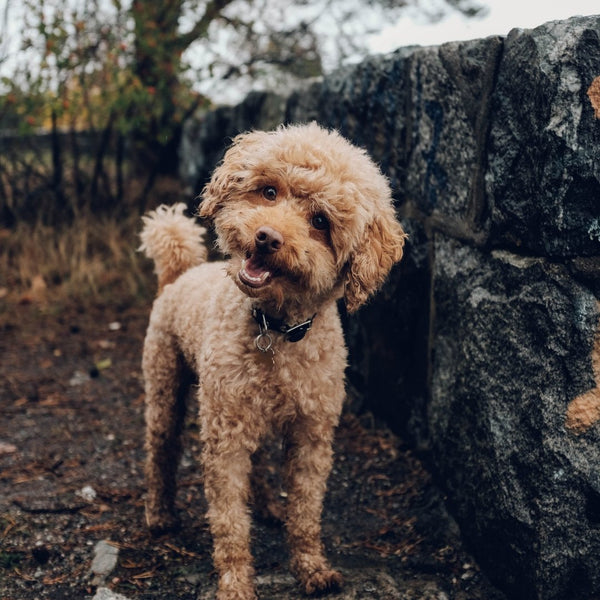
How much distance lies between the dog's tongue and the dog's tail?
957 mm

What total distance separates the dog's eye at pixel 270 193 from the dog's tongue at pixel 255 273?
22 cm

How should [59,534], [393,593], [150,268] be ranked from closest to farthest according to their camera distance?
[393,593] < [59,534] < [150,268]

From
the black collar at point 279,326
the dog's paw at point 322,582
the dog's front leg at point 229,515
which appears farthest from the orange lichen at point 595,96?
the dog's paw at point 322,582

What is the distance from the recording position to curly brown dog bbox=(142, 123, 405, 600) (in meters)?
2.12

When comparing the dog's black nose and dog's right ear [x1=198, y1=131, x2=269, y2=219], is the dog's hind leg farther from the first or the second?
the dog's black nose

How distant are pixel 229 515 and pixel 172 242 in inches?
49.0

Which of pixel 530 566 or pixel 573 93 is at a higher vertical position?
pixel 573 93

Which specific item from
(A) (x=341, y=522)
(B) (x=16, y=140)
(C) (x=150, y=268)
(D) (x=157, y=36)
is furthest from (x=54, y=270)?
(A) (x=341, y=522)

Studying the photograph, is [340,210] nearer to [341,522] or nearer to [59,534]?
[341,522]

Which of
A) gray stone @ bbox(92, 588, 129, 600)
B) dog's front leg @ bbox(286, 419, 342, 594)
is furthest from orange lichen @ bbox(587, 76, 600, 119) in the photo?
gray stone @ bbox(92, 588, 129, 600)

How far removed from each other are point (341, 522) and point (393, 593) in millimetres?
582

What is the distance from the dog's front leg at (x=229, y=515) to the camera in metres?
2.34

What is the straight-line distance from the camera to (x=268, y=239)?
6.56 feet

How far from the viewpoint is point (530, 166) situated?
209cm
